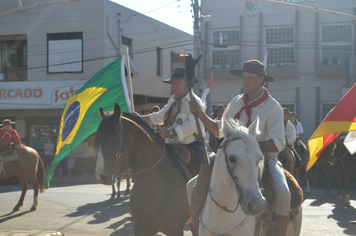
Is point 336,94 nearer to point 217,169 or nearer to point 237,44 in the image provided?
point 237,44

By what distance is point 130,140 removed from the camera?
5.86m

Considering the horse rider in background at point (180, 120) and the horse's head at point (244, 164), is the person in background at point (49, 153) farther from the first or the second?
the horse's head at point (244, 164)

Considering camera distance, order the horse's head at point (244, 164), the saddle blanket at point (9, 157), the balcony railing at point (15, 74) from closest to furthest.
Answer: the horse's head at point (244, 164) < the saddle blanket at point (9, 157) < the balcony railing at point (15, 74)

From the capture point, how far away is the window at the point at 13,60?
87.3 feet

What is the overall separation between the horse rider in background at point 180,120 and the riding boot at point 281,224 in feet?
5.61

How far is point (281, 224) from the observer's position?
4590 mm

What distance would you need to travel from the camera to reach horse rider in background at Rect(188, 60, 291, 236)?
4.57 meters

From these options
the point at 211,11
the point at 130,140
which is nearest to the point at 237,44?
the point at 211,11

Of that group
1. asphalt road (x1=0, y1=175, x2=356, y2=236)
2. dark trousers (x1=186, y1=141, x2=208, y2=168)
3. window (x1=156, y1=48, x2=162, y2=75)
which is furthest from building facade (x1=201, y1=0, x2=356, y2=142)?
dark trousers (x1=186, y1=141, x2=208, y2=168)

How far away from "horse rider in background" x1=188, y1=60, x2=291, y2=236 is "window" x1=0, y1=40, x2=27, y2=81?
23.5 m

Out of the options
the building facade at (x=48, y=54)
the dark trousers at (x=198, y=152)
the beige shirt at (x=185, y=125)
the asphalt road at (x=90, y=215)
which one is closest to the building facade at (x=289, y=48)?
the building facade at (x=48, y=54)

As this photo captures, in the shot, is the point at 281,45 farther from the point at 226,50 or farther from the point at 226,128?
the point at 226,128

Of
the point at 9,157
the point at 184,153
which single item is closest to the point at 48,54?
the point at 9,157

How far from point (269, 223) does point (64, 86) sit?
20737mm
